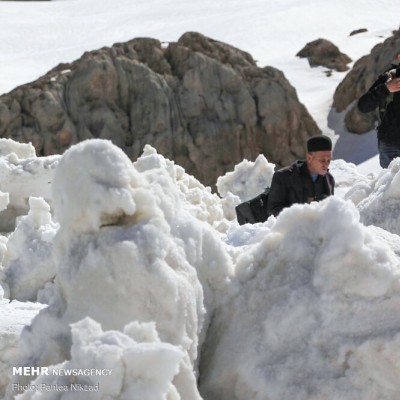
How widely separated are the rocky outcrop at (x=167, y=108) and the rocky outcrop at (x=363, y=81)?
138 centimetres

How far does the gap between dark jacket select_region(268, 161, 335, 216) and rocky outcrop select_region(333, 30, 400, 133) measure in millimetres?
19700

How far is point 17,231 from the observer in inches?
180

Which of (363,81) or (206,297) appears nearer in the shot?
(206,297)

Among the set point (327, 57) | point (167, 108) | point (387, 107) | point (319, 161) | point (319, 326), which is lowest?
point (327, 57)

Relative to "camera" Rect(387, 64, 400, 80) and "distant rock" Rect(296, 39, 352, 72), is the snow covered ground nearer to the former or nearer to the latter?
"camera" Rect(387, 64, 400, 80)

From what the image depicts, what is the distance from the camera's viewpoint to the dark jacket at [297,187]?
14.2ft

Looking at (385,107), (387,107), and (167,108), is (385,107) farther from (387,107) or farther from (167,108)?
(167,108)

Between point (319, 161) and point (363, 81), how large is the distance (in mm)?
20876

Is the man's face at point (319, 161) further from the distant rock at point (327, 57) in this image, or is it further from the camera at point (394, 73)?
the distant rock at point (327, 57)

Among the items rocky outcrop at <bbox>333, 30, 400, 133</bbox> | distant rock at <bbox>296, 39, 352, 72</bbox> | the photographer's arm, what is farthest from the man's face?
distant rock at <bbox>296, 39, 352, 72</bbox>

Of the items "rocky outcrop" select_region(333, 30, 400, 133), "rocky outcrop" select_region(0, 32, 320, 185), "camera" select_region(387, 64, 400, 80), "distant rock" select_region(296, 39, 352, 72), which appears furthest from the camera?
"distant rock" select_region(296, 39, 352, 72)

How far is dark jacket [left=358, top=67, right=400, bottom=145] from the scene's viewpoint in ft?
16.8

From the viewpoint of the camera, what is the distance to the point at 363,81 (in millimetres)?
24484

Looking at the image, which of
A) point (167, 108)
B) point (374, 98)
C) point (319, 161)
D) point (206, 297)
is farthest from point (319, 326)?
point (167, 108)
